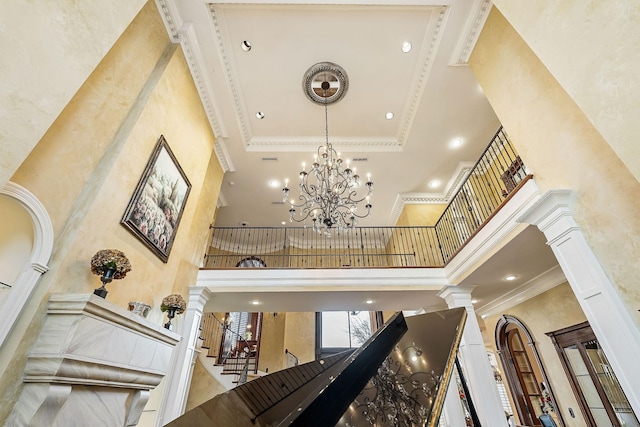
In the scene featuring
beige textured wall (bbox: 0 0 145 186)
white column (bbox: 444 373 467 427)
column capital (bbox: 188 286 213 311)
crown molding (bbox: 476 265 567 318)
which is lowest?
white column (bbox: 444 373 467 427)

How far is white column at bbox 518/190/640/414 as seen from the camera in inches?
73.3

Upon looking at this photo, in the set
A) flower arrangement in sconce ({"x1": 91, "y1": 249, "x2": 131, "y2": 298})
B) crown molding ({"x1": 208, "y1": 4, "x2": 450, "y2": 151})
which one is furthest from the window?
flower arrangement in sconce ({"x1": 91, "y1": 249, "x2": 131, "y2": 298})

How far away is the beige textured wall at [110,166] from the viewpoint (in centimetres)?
204

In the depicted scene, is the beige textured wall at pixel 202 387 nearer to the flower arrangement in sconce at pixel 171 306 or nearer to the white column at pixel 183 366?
the white column at pixel 183 366

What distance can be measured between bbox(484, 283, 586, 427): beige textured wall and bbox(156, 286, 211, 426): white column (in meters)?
5.87

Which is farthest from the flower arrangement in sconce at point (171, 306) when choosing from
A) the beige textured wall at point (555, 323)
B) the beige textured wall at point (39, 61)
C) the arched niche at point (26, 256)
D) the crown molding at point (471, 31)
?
A: the beige textured wall at point (555, 323)

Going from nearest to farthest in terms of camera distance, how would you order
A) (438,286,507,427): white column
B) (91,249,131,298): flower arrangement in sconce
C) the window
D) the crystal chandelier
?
(91,249,131,298): flower arrangement in sconce < (438,286,507,427): white column < the crystal chandelier < the window

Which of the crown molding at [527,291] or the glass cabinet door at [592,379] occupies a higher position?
the crown molding at [527,291]

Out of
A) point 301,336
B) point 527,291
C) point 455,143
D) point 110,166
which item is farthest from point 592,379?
point 301,336

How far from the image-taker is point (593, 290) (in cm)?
210

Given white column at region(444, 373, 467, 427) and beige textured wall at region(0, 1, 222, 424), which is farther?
white column at region(444, 373, 467, 427)

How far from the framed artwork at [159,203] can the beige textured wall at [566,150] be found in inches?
155

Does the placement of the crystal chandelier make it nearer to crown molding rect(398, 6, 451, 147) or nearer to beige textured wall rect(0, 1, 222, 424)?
crown molding rect(398, 6, 451, 147)

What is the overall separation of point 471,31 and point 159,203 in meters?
4.86
